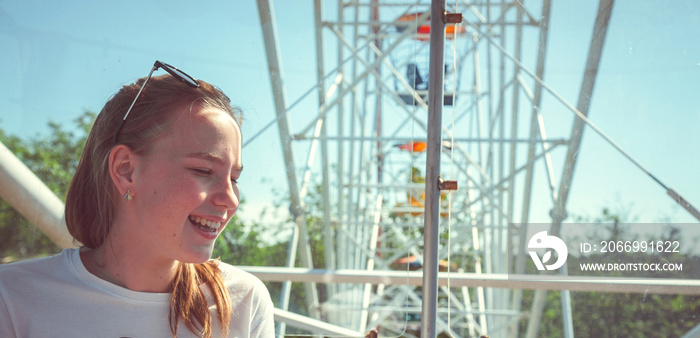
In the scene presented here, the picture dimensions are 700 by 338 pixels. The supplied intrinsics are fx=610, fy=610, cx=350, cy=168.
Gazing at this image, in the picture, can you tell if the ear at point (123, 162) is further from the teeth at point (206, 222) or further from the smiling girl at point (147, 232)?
the teeth at point (206, 222)

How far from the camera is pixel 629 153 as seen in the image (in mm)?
1610

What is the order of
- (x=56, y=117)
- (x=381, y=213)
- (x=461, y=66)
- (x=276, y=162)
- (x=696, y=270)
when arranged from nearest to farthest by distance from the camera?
(x=696, y=270), (x=56, y=117), (x=276, y=162), (x=461, y=66), (x=381, y=213)

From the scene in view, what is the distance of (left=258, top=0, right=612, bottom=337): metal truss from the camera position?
1722 millimetres

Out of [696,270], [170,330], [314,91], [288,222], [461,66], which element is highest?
[461,66]

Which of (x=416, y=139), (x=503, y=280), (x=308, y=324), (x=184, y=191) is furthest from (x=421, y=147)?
(x=184, y=191)

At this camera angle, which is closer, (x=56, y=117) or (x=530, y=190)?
(x=56, y=117)

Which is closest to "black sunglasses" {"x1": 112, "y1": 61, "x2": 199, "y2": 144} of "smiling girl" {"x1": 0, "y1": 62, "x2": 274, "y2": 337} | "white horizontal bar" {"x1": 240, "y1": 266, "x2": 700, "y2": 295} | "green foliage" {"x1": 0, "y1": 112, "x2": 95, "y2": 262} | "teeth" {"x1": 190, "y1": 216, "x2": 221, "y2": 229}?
"smiling girl" {"x1": 0, "y1": 62, "x2": 274, "y2": 337}

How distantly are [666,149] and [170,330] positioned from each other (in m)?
1.29

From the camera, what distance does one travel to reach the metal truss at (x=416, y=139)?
1.72m

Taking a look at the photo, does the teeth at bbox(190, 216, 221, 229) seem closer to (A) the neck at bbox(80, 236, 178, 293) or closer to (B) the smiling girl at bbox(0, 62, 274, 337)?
(B) the smiling girl at bbox(0, 62, 274, 337)

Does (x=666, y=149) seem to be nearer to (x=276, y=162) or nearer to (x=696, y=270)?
(x=696, y=270)

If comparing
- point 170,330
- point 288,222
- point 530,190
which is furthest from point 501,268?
point 170,330

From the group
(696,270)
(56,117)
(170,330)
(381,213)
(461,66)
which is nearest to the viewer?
(170,330)

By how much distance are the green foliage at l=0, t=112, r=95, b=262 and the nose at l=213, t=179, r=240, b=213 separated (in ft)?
2.28
